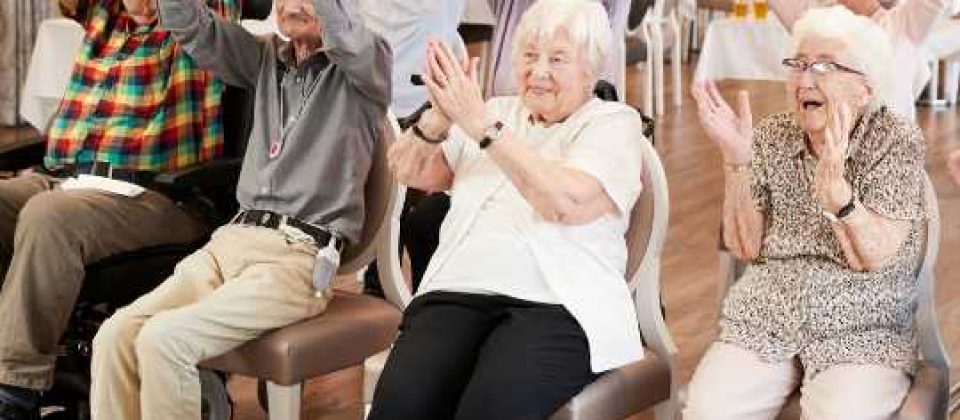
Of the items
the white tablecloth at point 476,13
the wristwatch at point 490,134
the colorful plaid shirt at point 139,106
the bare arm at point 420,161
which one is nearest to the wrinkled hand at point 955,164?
the wristwatch at point 490,134

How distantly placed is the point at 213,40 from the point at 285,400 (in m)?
0.88

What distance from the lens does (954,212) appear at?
620 cm

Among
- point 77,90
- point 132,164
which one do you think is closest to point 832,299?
point 132,164

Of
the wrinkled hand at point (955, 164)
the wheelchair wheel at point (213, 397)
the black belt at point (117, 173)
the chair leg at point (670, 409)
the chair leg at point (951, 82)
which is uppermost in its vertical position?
the wrinkled hand at point (955, 164)

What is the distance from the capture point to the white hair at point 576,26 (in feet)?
9.37

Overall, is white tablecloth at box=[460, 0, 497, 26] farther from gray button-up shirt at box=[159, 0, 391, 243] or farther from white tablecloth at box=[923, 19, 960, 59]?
white tablecloth at box=[923, 19, 960, 59]

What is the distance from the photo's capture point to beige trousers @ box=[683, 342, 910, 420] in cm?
259

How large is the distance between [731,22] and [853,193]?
16.0 feet

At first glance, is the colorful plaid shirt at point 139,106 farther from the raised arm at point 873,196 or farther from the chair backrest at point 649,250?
the raised arm at point 873,196

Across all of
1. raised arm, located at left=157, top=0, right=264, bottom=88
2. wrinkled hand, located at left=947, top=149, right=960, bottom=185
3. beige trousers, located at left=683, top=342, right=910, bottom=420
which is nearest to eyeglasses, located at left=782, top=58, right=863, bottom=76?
wrinkled hand, located at left=947, top=149, right=960, bottom=185

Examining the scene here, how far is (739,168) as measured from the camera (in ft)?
9.20

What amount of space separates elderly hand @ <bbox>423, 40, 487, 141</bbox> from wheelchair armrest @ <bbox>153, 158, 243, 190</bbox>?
2.75ft

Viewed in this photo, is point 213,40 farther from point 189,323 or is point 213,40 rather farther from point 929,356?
point 929,356

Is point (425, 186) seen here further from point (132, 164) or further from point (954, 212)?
point (954, 212)
